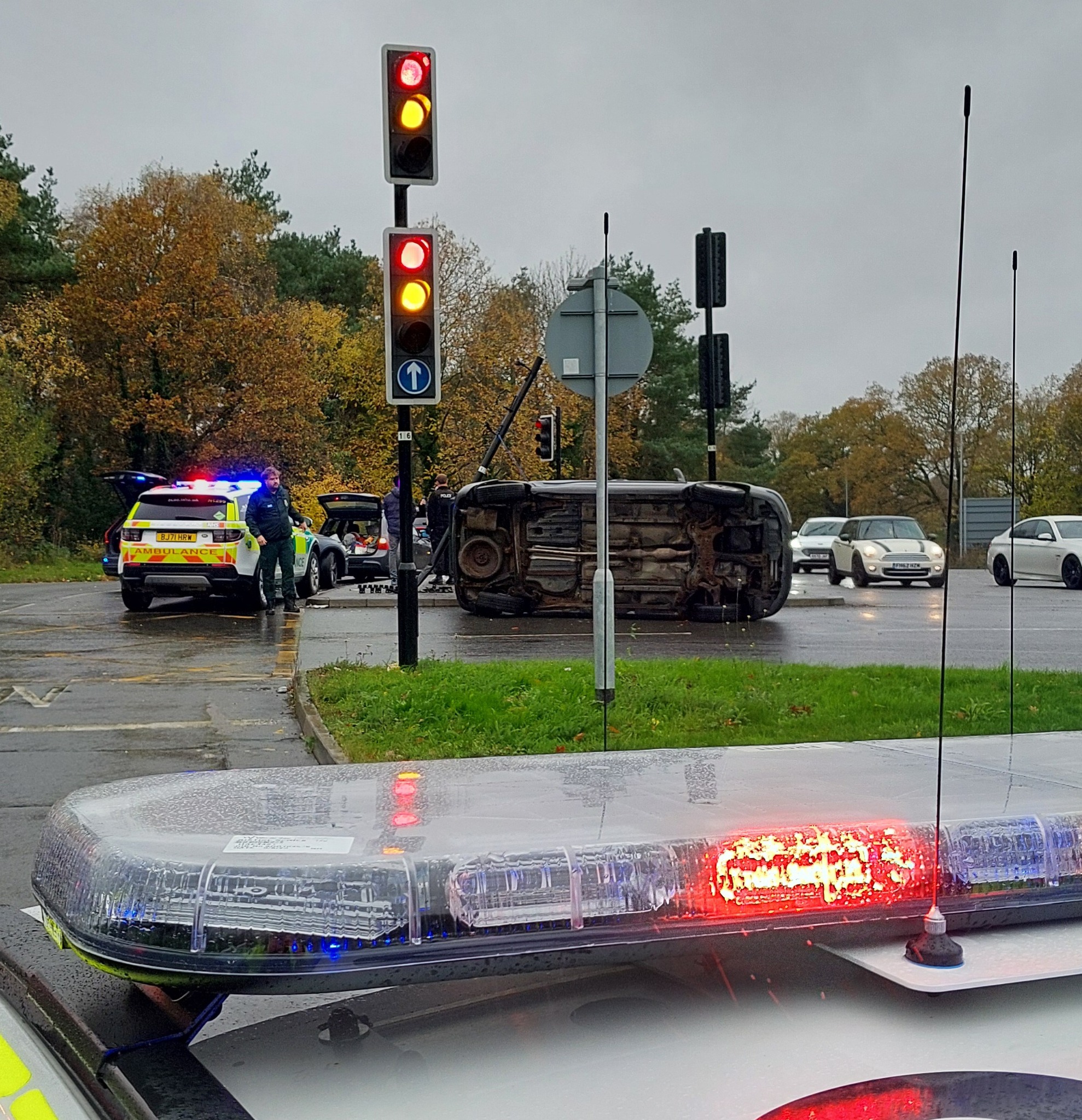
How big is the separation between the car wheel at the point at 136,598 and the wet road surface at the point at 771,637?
9.28 feet

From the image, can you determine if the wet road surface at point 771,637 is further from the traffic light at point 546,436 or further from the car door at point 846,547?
the car door at point 846,547

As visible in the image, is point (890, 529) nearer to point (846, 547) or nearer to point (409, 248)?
point (846, 547)

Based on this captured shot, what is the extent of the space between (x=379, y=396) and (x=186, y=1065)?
2038 inches

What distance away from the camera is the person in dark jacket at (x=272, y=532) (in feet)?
58.9

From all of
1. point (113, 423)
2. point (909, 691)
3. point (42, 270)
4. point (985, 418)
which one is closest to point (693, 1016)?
point (985, 418)

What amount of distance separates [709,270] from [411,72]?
8.37 metres

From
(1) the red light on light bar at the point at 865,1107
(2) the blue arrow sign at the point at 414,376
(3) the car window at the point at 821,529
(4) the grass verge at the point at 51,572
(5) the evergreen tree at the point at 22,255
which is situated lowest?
(4) the grass verge at the point at 51,572

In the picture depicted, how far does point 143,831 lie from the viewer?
161 centimetres

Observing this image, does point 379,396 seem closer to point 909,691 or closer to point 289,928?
point 909,691

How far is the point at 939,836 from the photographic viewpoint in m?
1.68

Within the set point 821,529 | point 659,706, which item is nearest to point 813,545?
point 821,529

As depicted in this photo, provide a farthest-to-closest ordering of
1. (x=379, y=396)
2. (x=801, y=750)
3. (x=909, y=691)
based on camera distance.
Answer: (x=379, y=396), (x=909, y=691), (x=801, y=750)

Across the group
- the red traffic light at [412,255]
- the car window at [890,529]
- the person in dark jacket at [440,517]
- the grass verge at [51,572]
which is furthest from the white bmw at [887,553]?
the red traffic light at [412,255]

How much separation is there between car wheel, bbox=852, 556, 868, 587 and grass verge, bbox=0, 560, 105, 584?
1658cm
